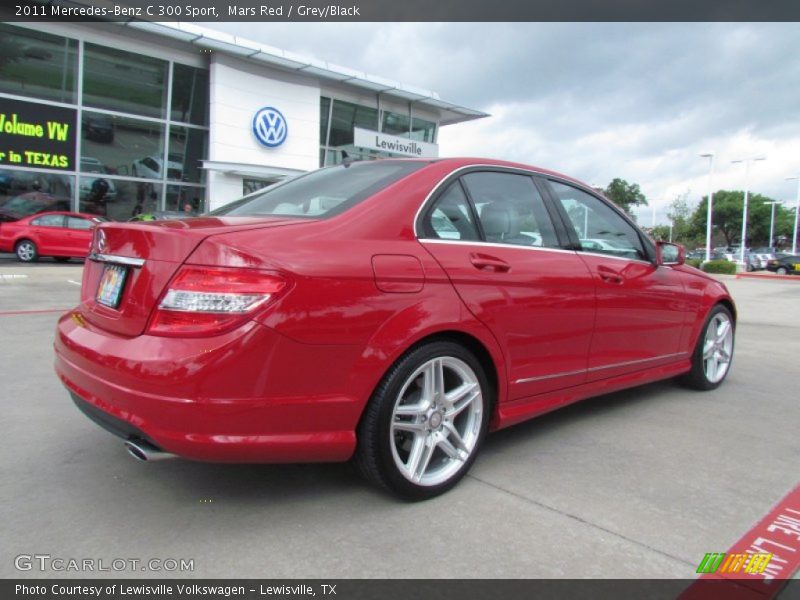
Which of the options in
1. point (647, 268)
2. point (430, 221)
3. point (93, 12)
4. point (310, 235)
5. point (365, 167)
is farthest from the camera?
point (93, 12)

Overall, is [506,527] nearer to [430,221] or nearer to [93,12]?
[430,221]

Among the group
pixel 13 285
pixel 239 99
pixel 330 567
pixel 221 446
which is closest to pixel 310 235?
pixel 221 446

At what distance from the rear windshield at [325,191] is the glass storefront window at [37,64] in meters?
18.7

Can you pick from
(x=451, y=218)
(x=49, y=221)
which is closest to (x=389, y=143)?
(x=49, y=221)

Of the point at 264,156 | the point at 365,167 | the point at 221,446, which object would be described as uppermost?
the point at 264,156

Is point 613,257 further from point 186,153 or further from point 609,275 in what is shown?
point 186,153

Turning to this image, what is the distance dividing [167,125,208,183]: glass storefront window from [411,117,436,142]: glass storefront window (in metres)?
9.70

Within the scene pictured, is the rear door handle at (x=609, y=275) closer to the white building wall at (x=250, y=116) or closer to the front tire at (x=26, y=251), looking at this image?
the front tire at (x=26, y=251)

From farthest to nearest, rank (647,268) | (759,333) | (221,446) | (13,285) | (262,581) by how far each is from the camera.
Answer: (13,285), (759,333), (647,268), (221,446), (262,581)

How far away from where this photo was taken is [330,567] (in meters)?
2.19

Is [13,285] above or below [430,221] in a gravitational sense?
below

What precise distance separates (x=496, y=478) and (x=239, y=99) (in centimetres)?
2067

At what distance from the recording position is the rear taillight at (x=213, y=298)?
221 centimetres

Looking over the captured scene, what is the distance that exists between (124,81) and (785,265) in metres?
34.3
